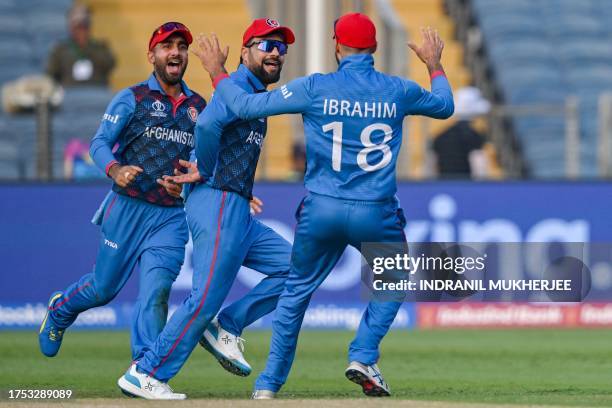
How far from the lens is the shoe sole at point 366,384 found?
863 cm

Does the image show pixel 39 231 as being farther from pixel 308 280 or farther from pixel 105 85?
pixel 308 280

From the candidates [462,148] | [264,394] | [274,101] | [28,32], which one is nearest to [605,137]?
[462,148]

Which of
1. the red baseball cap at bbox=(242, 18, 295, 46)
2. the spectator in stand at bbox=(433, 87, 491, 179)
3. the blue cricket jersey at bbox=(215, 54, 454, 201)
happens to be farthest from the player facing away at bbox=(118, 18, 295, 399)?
the spectator in stand at bbox=(433, 87, 491, 179)

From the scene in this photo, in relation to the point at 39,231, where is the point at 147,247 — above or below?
above

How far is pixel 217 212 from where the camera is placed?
878 cm

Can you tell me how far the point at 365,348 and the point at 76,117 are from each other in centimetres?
923

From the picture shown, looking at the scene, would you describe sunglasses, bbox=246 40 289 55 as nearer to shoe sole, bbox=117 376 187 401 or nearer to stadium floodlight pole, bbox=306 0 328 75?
shoe sole, bbox=117 376 187 401

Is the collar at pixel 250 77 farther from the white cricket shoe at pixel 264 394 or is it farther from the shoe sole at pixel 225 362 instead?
the white cricket shoe at pixel 264 394

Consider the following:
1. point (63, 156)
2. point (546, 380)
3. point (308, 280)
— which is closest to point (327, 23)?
point (63, 156)

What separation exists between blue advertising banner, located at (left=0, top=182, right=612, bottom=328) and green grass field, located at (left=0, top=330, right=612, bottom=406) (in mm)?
579

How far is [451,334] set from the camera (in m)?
14.8

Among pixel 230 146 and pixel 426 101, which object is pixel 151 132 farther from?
pixel 426 101

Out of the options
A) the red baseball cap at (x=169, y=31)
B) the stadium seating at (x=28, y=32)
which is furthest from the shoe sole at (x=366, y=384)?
the stadium seating at (x=28, y=32)

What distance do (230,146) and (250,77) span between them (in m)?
0.45
